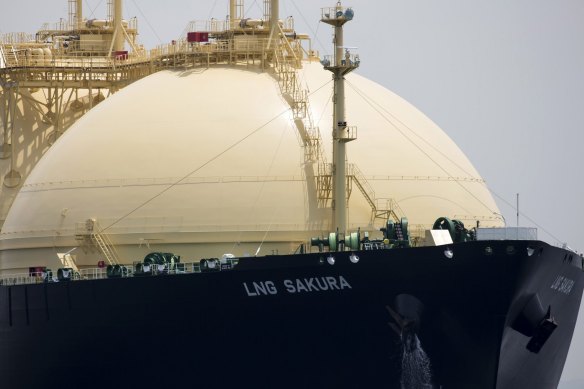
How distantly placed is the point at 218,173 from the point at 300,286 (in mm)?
9162

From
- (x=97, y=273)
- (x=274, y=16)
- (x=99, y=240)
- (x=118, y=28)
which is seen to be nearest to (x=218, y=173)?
(x=99, y=240)

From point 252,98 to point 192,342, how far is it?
1242cm

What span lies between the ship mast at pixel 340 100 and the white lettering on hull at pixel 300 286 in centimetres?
585

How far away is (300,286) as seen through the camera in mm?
69625

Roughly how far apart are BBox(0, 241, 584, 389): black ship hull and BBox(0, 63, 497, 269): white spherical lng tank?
4.49 m

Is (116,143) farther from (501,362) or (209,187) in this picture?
(501,362)

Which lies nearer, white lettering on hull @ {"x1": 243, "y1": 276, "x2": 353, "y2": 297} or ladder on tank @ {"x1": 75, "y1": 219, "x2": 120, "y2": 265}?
white lettering on hull @ {"x1": 243, "y1": 276, "x2": 353, "y2": 297}

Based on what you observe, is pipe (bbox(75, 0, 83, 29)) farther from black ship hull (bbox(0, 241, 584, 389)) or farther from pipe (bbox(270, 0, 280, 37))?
black ship hull (bbox(0, 241, 584, 389))

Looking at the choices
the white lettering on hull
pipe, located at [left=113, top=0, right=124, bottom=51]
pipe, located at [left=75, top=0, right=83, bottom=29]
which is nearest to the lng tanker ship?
the white lettering on hull

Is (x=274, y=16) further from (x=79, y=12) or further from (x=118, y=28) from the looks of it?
(x=79, y=12)

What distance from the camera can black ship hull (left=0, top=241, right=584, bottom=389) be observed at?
68.1 meters

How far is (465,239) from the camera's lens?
239 feet

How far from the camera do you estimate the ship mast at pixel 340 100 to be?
75125mm

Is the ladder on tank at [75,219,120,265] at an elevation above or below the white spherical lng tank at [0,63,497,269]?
below
